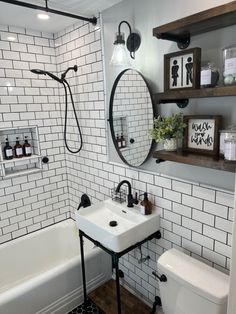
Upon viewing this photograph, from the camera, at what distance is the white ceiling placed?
1.68 m

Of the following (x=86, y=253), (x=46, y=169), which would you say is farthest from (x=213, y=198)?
(x=46, y=169)

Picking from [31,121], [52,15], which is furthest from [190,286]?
[52,15]

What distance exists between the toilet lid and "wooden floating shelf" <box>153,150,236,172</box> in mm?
613

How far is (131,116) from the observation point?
70.7 inches

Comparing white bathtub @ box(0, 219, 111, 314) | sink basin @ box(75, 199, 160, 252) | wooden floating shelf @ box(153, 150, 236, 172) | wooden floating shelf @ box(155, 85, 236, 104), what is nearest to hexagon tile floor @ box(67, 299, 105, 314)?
white bathtub @ box(0, 219, 111, 314)

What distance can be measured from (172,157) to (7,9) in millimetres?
1623

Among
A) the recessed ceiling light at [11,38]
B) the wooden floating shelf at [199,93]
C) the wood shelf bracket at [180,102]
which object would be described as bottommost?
the wood shelf bracket at [180,102]

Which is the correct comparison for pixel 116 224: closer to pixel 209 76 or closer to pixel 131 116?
pixel 131 116

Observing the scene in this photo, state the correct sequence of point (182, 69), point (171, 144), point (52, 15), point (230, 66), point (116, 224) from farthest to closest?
point (52, 15) → point (116, 224) → point (171, 144) → point (182, 69) → point (230, 66)

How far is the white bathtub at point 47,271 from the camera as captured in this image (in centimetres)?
175

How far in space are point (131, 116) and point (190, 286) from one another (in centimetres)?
117

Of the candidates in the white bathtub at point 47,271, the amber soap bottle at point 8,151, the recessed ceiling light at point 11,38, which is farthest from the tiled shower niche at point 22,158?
the recessed ceiling light at point 11,38

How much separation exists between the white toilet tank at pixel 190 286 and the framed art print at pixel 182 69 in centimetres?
100

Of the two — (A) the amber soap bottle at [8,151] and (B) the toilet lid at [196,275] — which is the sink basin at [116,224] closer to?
(B) the toilet lid at [196,275]
